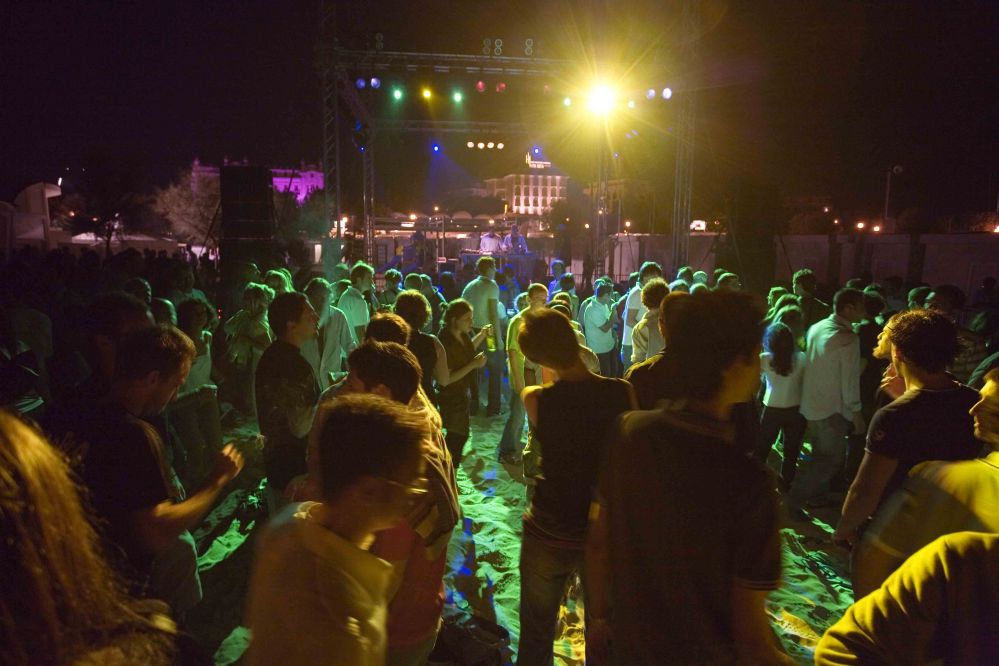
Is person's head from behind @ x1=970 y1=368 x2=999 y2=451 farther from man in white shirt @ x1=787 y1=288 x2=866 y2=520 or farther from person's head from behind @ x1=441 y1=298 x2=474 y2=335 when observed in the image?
person's head from behind @ x1=441 y1=298 x2=474 y2=335

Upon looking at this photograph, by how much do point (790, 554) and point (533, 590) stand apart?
114 inches

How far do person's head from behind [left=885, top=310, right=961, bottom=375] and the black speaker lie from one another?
1232 centimetres

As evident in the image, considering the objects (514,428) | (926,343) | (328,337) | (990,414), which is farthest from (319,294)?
(990,414)

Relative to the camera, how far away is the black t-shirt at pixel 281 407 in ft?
10.5

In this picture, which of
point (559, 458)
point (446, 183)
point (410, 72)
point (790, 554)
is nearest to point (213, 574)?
point (559, 458)

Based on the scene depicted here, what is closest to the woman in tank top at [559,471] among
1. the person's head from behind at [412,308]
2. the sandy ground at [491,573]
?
the sandy ground at [491,573]

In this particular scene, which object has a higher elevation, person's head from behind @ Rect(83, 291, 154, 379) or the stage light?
the stage light

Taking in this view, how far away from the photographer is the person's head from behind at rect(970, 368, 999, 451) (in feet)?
5.44

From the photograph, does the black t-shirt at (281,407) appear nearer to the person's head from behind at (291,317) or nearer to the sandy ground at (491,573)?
the person's head from behind at (291,317)

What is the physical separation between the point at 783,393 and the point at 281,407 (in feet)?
13.3

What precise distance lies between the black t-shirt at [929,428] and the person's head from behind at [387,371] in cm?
210

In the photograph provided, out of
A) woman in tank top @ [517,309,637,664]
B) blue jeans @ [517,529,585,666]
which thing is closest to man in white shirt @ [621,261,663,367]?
woman in tank top @ [517,309,637,664]

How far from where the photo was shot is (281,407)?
10.4 feet

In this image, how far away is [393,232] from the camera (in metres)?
34.0
